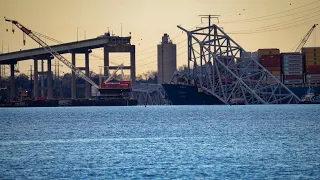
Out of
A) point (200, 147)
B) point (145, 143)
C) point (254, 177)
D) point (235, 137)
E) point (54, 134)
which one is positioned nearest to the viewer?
point (254, 177)

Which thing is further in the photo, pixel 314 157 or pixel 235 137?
pixel 235 137

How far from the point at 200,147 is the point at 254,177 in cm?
2119

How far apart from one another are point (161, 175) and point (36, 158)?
Answer: 49.4 feet

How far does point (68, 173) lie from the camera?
59.1 metres

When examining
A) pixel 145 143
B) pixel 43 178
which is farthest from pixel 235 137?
pixel 43 178

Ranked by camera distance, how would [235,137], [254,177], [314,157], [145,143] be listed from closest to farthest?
[254,177] → [314,157] → [145,143] → [235,137]

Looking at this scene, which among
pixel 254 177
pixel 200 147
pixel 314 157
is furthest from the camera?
pixel 200 147

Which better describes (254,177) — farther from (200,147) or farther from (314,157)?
(200,147)

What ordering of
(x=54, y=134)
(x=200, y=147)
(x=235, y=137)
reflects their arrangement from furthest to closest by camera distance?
(x=54, y=134) < (x=235, y=137) < (x=200, y=147)

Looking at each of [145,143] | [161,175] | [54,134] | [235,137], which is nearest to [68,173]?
[161,175]

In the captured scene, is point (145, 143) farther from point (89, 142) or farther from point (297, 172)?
point (297, 172)

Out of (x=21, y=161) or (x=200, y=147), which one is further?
(x=200, y=147)

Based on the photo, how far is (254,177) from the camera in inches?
2216

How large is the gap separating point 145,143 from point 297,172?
27196 mm
